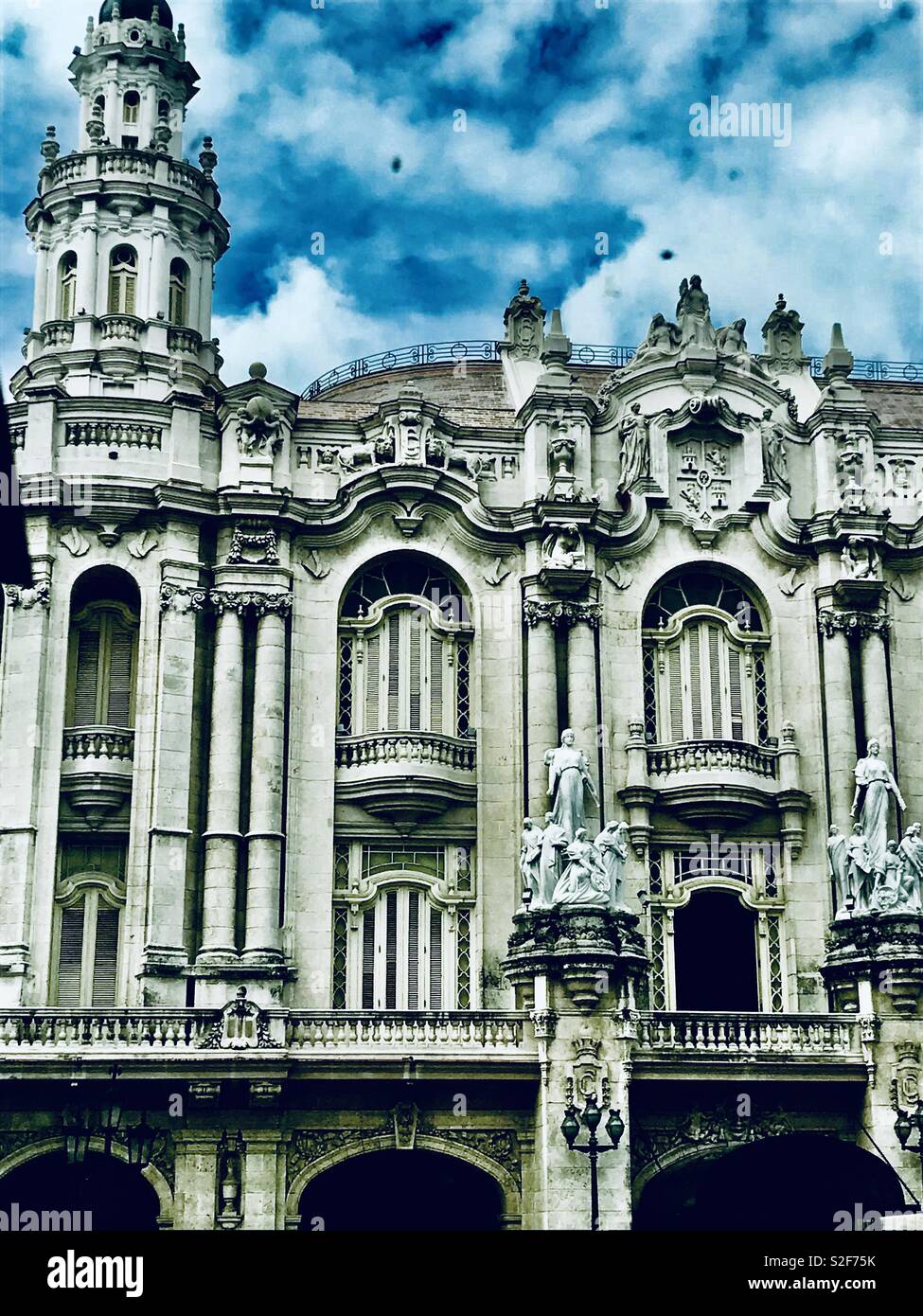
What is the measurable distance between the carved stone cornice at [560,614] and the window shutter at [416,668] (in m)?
2.23

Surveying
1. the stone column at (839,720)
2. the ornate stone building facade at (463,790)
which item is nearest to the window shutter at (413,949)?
the ornate stone building facade at (463,790)

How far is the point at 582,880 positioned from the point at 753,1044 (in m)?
4.18

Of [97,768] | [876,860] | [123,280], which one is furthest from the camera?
[123,280]

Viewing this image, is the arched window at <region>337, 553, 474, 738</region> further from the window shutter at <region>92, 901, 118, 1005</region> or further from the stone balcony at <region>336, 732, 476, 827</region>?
the window shutter at <region>92, 901, 118, 1005</region>

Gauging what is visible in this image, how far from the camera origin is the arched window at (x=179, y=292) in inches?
1747

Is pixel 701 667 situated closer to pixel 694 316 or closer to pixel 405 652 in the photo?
pixel 405 652

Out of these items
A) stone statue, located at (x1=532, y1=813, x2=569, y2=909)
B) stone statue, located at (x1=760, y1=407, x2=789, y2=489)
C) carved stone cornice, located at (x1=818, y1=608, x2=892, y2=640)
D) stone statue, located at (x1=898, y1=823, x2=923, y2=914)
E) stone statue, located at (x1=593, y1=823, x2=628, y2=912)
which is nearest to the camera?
stone statue, located at (x1=532, y1=813, x2=569, y2=909)

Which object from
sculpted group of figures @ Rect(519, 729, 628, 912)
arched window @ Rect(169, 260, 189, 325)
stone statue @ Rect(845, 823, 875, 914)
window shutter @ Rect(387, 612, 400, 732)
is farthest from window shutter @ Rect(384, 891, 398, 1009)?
arched window @ Rect(169, 260, 189, 325)

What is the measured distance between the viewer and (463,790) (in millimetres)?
37500

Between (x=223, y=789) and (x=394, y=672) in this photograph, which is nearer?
(x=223, y=789)

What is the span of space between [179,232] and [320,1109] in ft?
71.6

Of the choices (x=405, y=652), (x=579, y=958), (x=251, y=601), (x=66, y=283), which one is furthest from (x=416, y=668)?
(x=66, y=283)

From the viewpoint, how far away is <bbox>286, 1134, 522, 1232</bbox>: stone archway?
33000 mm

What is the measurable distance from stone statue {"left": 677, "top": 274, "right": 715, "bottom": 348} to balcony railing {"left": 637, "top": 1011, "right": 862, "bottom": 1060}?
598 inches
